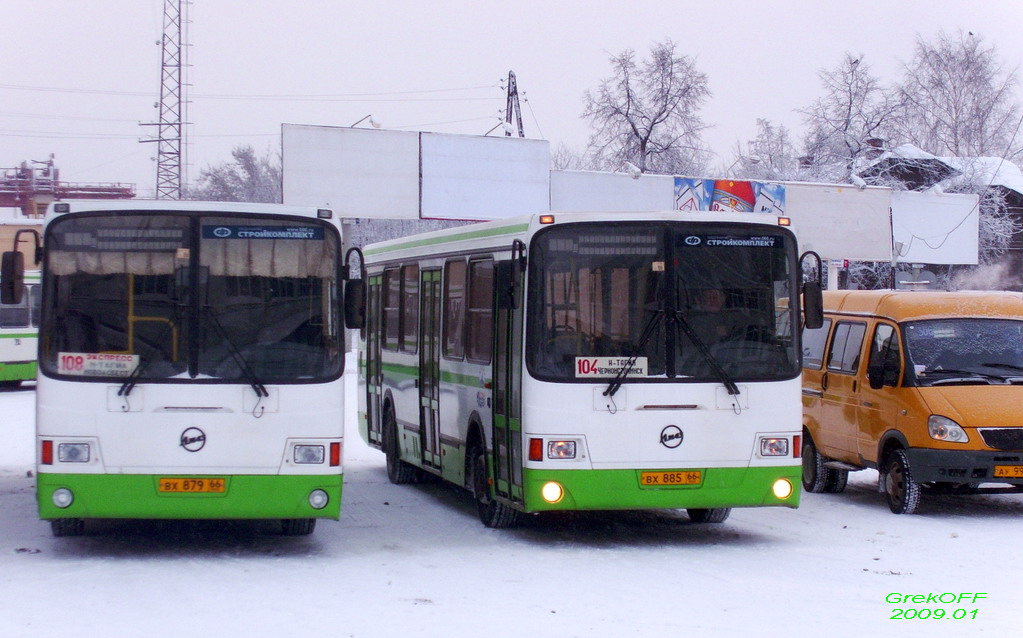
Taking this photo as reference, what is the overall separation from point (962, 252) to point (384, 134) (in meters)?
21.8

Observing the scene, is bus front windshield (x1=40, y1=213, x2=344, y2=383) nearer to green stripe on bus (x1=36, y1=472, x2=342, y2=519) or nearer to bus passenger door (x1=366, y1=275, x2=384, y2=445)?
green stripe on bus (x1=36, y1=472, x2=342, y2=519)

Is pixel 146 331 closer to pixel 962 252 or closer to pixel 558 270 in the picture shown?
pixel 558 270

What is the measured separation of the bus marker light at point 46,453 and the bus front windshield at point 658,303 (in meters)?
3.85

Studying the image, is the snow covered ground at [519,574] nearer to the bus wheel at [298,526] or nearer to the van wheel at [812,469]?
the bus wheel at [298,526]

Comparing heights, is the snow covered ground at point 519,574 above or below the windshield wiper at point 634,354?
below

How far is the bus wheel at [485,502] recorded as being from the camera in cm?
1305

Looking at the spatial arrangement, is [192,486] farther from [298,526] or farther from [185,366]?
[298,526]

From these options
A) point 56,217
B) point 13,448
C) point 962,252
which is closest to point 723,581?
point 56,217

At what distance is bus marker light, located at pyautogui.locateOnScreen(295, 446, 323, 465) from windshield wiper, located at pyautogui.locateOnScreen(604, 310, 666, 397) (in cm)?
243

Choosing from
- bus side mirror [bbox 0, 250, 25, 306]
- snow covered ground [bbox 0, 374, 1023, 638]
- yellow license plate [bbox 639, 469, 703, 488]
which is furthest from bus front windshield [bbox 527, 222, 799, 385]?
bus side mirror [bbox 0, 250, 25, 306]

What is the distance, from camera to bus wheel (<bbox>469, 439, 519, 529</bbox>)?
42.8ft

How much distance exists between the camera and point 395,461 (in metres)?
17.1

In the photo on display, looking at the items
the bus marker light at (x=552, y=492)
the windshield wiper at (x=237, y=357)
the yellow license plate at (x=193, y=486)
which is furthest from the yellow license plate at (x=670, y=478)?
the yellow license plate at (x=193, y=486)

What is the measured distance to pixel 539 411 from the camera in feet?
38.2
